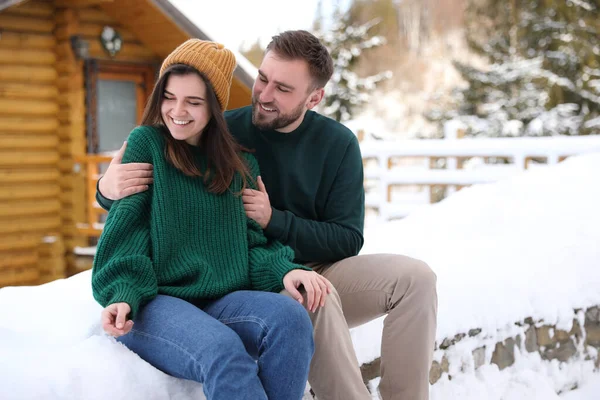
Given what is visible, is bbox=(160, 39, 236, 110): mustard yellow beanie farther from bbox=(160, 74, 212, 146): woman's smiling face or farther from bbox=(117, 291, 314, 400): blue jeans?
bbox=(117, 291, 314, 400): blue jeans

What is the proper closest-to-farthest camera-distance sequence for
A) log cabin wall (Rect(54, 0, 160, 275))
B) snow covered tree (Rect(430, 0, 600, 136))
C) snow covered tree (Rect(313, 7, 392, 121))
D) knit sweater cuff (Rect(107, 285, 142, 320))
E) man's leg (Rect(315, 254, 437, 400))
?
knit sweater cuff (Rect(107, 285, 142, 320))
man's leg (Rect(315, 254, 437, 400))
log cabin wall (Rect(54, 0, 160, 275))
snow covered tree (Rect(430, 0, 600, 136))
snow covered tree (Rect(313, 7, 392, 121))

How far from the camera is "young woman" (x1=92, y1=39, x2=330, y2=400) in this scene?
1865 millimetres

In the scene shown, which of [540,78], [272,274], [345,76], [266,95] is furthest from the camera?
[345,76]

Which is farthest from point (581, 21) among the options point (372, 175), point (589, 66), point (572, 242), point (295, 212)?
point (295, 212)

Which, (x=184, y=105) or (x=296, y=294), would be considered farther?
(x=184, y=105)

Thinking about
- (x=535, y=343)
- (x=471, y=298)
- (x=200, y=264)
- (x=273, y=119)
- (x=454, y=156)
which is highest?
(x=273, y=119)

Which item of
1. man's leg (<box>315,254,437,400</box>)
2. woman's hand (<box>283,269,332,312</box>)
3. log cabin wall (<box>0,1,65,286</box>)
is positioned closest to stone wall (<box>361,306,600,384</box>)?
man's leg (<box>315,254,437,400</box>)

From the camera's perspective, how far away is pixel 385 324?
2379 millimetres

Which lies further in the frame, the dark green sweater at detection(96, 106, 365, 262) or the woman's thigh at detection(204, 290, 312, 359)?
the dark green sweater at detection(96, 106, 365, 262)

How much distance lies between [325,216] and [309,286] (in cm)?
61

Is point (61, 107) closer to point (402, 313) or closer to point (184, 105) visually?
point (184, 105)

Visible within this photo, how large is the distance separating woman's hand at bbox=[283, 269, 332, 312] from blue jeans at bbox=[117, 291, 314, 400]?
88 mm

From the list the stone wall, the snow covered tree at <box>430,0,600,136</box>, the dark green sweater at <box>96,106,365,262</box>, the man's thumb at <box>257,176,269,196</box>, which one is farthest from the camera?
the snow covered tree at <box>430,0,600,136</box>

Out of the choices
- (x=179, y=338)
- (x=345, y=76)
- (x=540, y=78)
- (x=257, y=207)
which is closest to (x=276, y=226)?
(x=257, y=207)
